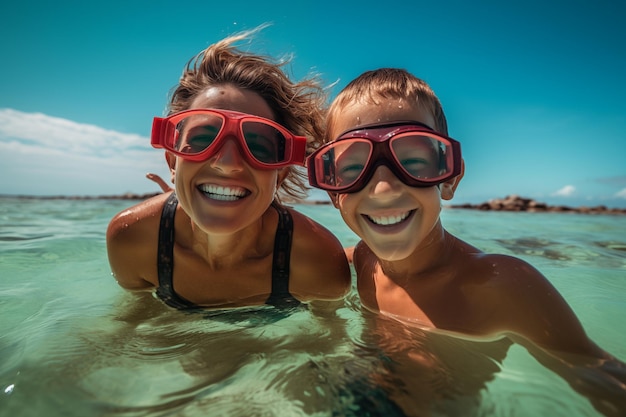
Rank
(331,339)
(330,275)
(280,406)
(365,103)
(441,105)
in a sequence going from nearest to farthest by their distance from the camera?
(280,406) → (331,339) → (365,103) → (441,105) → (330,275)

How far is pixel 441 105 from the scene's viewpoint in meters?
2.38

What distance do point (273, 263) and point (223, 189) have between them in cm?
65

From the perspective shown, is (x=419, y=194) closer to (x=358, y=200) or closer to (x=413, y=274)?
(x=358, y=200)

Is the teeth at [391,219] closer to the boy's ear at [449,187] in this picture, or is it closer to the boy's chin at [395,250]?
the boy's chin at [395,250]

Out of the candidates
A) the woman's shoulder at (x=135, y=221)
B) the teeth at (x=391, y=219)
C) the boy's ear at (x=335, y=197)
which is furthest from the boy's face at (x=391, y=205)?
the woman's shoulder at (x=135, y=221)

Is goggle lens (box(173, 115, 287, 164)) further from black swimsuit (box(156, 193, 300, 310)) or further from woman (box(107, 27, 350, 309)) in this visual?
black swimsuit (box(156, 193, 300, 310))

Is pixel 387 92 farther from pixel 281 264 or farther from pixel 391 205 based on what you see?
pixel 281 264

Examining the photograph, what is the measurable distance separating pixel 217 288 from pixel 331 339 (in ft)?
3.29

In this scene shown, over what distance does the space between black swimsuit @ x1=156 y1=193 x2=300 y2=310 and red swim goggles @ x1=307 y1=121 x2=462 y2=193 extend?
0.65 meters

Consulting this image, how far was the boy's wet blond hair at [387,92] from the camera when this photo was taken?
7.12 feet

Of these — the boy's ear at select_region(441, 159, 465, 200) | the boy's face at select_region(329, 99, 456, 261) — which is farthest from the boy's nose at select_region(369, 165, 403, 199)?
the boy's ear at select_region(441, 159, 465, 200)

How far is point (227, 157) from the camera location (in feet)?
7.23

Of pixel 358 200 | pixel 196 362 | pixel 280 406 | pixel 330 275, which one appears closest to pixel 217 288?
pixel 330 275

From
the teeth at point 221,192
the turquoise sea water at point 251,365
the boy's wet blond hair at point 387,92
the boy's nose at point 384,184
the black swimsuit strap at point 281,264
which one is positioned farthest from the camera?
the black swimsuit strap at point 281,264
